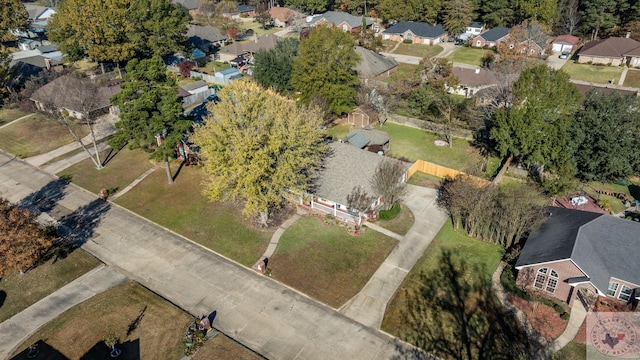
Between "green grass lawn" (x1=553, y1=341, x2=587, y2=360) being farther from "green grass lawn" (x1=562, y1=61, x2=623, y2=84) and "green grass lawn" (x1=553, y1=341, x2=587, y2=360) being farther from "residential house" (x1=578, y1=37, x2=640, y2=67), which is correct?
"residential house" (x1=578, y1=37, x2=640, y2=67)

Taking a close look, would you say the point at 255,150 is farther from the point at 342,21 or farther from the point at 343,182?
the point at 342,21

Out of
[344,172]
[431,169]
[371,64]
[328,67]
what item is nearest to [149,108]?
[344,172]

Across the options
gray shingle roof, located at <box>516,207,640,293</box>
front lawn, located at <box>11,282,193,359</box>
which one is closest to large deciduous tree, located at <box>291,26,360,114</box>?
gray shingle roof, located at <box>516,207,640,293</box>

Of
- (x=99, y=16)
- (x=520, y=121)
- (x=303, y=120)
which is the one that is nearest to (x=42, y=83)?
(x=99, y=16)

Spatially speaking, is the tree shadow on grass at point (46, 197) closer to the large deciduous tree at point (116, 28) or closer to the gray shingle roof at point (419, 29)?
the large deciduous tree at point (116, 28)

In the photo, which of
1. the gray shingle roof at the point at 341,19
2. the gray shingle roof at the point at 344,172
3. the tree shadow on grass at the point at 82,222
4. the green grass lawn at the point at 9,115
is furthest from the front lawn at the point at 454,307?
the gray shingle roof at the point at 341,19
